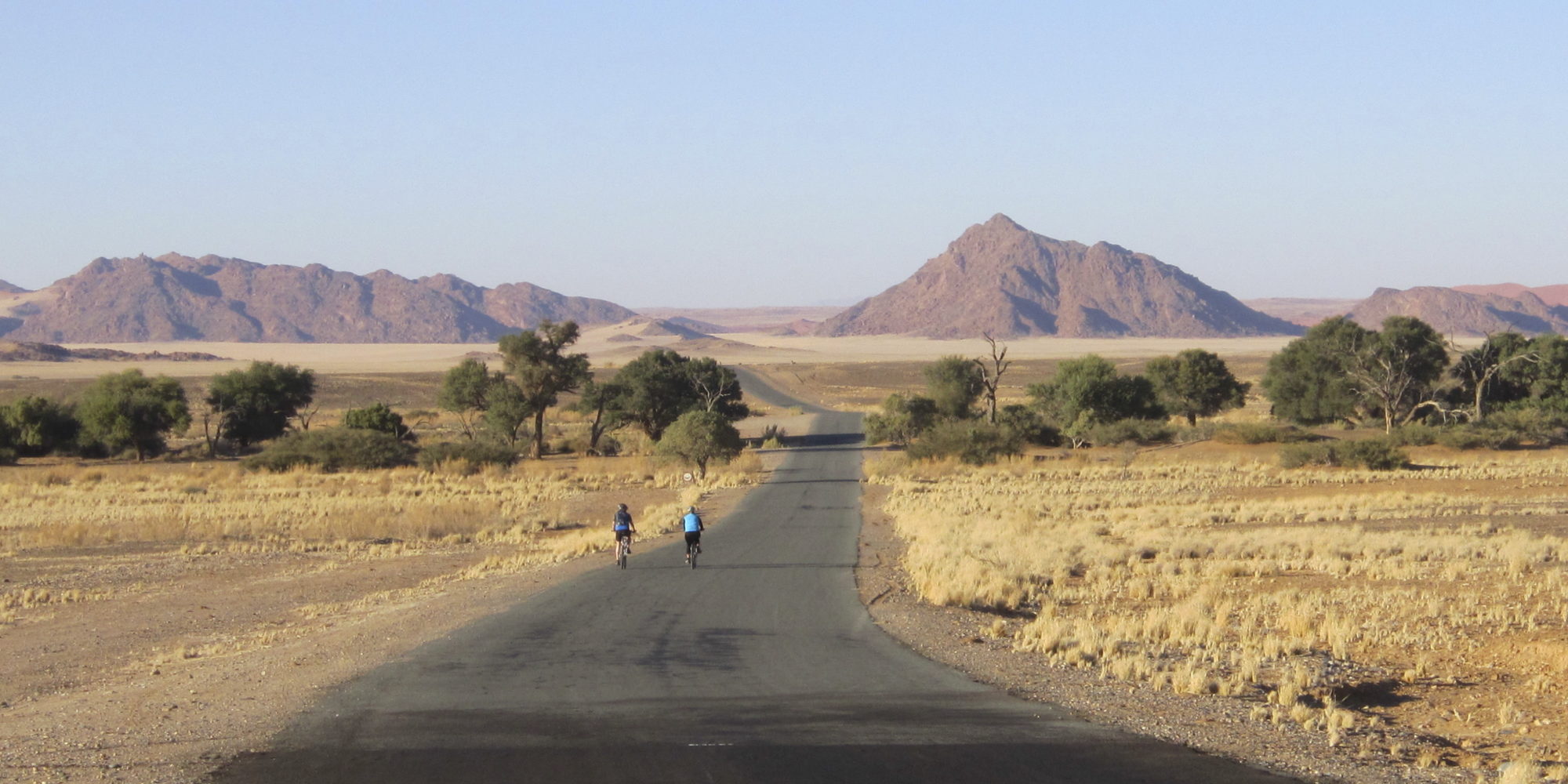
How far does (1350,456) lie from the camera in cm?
4766

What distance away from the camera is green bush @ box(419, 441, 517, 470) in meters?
53.0

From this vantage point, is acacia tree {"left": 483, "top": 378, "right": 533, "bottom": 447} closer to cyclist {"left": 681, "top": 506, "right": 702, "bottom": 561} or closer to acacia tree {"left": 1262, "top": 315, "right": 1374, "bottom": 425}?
acacia tree {"left": 1262, "top": 315, "right": 1374, "bottom": 425}

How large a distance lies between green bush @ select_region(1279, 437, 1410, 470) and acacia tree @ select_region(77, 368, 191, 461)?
50737 mm

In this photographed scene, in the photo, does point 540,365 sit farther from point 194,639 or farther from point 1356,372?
point 194,639

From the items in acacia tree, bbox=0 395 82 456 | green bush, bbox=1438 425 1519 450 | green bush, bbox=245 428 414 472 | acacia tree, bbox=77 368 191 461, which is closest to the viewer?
green bush, bbox=1438 425 1519 450

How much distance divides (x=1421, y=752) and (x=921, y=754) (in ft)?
13.5

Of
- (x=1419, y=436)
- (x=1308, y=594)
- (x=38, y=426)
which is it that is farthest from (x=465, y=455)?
(x=1308, y=594)

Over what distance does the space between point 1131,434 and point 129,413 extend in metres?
46.7

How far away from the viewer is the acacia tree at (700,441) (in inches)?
1970

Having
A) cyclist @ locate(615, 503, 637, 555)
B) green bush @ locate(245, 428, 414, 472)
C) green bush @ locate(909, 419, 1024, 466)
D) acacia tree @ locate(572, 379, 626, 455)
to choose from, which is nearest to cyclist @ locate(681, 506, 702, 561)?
cyclist @ locate(615, 503, 637, 555)

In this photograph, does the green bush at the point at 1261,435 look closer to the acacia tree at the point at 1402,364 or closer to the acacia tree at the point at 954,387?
the acacia tree at the point at 1402,364

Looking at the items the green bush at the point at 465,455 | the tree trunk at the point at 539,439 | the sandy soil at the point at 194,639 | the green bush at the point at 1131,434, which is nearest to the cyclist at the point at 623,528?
the sandy soil at the point at 194,639

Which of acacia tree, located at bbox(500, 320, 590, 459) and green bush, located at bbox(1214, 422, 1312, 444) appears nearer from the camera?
green bush, located at bbox(1214, 422, 1312, 444)

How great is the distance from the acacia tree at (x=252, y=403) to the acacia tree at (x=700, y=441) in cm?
2748
